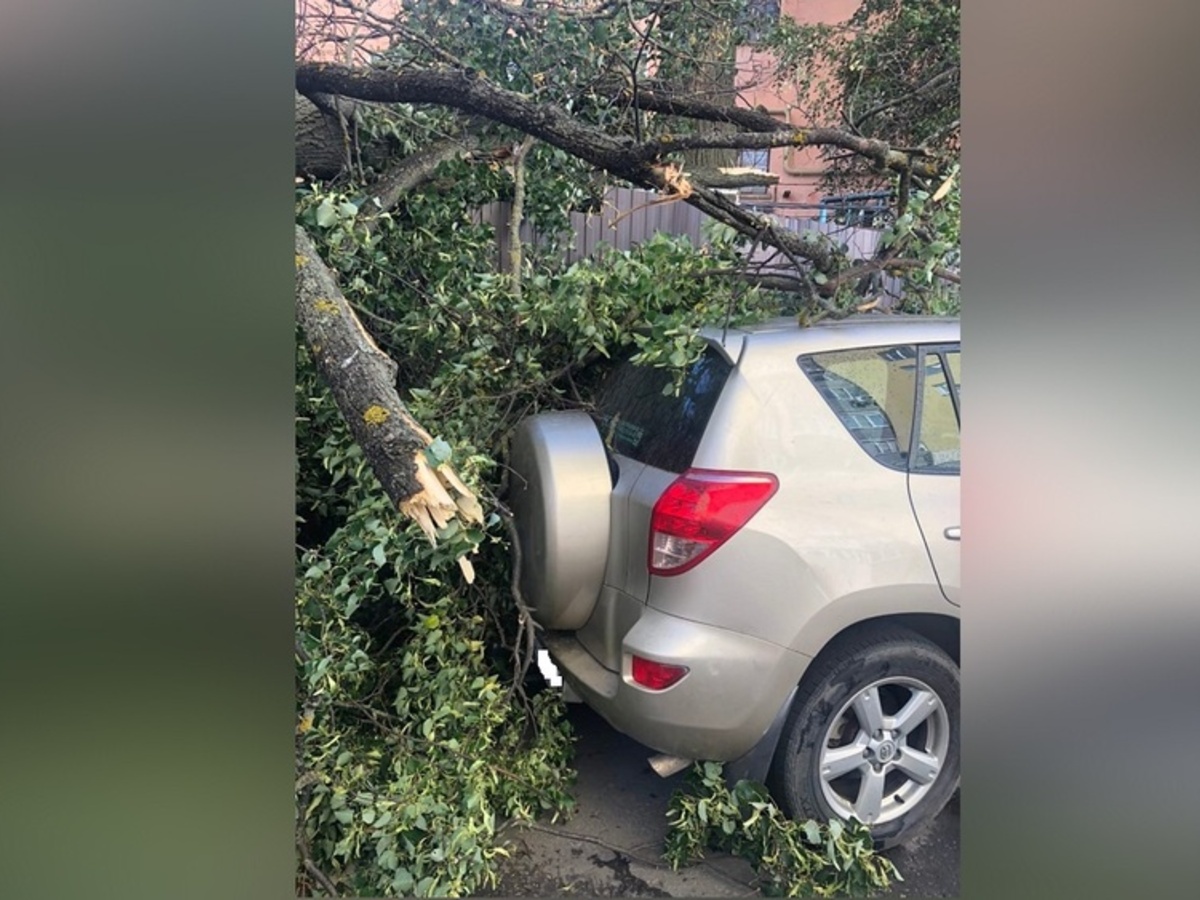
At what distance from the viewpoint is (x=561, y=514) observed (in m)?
2.42

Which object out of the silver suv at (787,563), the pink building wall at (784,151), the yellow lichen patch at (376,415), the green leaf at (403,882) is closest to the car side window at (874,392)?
the silver suv at (787,563)

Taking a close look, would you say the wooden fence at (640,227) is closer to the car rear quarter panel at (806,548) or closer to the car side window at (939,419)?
the car side window at (939,419)

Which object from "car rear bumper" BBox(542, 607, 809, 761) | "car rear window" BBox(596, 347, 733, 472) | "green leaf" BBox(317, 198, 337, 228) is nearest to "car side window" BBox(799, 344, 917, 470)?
"car rear window" BBox(596, 347, 733, 472)

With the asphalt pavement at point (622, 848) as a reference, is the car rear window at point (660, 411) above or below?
above

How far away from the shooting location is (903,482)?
2.28 meters

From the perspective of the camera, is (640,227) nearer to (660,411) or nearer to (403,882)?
(660,411)

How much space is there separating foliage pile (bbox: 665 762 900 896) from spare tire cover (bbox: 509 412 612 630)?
0.57m

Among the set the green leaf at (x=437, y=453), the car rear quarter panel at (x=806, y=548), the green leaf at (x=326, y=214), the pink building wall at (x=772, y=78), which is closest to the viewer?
the green leaf at (x=437, y=453)

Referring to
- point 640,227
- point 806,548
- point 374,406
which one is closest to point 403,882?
point 374,406

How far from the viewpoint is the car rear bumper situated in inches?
89.4

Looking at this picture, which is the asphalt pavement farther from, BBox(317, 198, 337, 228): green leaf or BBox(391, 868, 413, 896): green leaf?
BBox(317, 198, 337, 228): green leaf

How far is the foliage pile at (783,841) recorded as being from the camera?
232 cm
